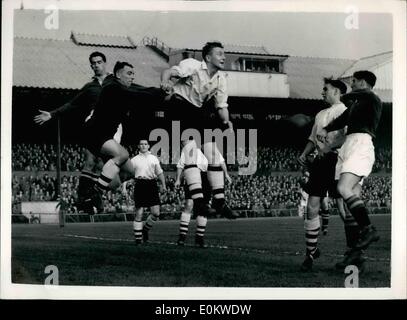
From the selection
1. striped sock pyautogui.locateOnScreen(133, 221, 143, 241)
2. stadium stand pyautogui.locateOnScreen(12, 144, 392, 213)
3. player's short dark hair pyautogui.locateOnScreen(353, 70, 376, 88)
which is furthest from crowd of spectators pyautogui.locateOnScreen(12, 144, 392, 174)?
player's short dark hair pyautogui.locateOnScreen(353, 70, 376, 88)

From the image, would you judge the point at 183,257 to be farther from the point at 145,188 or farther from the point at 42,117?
the point at 42,117

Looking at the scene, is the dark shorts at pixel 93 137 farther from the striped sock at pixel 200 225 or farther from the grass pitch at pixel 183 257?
the striped sock at pixel 200 225

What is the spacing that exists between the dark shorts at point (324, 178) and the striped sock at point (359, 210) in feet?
0.61

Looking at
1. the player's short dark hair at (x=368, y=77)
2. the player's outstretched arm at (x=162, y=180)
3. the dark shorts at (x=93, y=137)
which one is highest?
the player's short dark hair at (x=368, y=77)

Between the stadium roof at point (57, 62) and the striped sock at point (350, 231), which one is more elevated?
the stadium roof at point (57, 62)

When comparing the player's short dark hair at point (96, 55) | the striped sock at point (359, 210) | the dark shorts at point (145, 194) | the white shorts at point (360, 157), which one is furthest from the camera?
the dark shorts at point (145, 194)

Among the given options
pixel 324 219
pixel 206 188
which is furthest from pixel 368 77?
pixel 206 188

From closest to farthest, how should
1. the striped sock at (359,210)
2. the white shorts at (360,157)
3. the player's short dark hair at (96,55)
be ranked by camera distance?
1. the striped sock at (359,210)
2. the white shorts at (360,157)
3. the player's short dark hair at (96,55)

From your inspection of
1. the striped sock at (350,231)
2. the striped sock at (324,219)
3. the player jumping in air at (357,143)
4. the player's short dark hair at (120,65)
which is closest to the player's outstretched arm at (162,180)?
the player's short dark hair at (120,65)

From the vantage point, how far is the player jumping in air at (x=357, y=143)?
9039 mm

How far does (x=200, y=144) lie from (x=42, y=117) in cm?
152

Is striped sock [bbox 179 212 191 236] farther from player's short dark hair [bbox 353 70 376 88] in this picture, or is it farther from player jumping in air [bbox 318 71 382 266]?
player's short dark hair [bbox 353 70 376 88]
